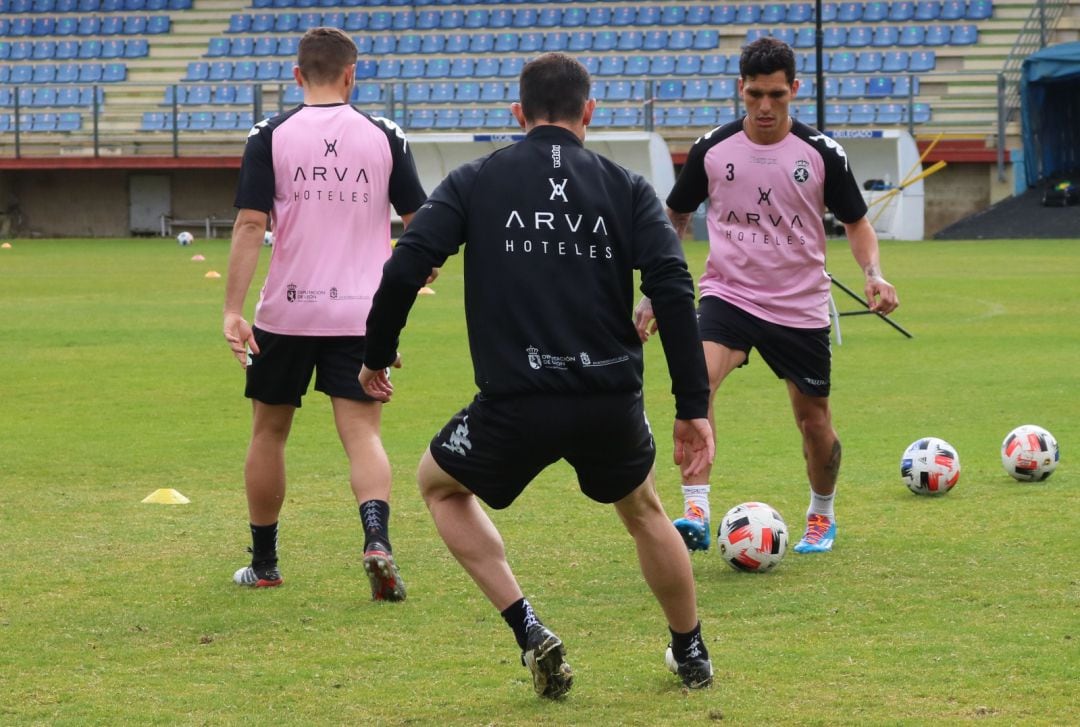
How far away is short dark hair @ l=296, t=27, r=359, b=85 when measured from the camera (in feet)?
20.0

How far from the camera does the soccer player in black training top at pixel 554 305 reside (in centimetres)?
442

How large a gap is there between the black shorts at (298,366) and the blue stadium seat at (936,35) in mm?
36825

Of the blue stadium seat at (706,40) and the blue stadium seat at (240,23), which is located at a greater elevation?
the blue stadium seat at (240,23)

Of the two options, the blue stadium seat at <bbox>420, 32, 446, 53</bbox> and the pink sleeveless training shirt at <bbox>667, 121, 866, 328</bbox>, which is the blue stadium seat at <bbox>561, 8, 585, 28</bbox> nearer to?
the blue stadium seat at <bbox>420, 32, 446, 53</bbox>

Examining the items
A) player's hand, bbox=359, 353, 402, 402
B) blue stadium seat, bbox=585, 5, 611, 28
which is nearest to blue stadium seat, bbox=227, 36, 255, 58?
blue stadium seat, bbox=585, 5, 611, 28

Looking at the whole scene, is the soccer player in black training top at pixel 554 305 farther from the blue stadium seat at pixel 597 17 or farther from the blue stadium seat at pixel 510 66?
the blue stadium seat at pixel 597 17

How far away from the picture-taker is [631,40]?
42.9 m

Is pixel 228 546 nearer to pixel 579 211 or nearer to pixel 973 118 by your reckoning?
pixel 579 211

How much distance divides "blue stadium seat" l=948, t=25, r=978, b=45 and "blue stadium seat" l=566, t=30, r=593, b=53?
9.10 metres

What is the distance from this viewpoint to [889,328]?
17.5m

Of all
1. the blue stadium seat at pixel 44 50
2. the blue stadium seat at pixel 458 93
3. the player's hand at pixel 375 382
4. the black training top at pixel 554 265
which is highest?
the blue stadium seat at pixel 44 50

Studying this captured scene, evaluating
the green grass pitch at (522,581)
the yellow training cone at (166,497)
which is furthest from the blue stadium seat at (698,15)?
the yellow training cone at (166,497)

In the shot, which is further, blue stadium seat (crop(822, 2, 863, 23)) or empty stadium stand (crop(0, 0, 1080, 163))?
blue stadium seat (crop(822, 2, 863, 23))

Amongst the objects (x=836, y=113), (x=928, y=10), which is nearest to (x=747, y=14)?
(x=928, y=10)
